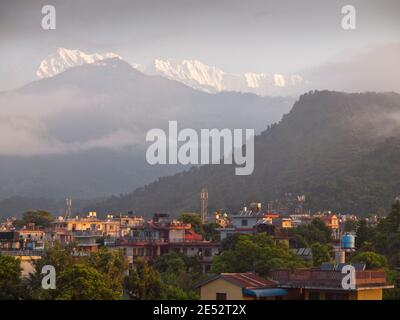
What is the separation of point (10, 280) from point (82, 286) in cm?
307

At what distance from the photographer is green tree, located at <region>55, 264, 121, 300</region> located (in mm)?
16234

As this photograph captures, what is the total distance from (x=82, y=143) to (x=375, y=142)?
82.1 metres

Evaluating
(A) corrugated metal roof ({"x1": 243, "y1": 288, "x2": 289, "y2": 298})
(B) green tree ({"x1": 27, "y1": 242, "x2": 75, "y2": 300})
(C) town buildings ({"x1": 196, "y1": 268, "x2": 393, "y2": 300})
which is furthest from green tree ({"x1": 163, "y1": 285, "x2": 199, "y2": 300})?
(A) corrugated metal roof ({"x1": 243, "y1": 288, "x2": 289, "y2": 298})

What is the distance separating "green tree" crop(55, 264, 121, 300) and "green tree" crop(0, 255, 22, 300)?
1.69 meters

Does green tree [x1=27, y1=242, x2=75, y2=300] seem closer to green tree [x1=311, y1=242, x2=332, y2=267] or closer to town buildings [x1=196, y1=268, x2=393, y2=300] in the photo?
town buildings [x1=196, y1=268, x2=393, y2=300]

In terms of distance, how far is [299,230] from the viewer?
112ft

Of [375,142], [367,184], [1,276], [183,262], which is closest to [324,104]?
[375,142]

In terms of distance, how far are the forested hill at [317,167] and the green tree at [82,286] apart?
2257 inches

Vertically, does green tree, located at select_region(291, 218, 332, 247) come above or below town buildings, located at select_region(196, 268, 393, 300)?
above

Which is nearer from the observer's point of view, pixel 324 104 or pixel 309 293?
pixel 309 293

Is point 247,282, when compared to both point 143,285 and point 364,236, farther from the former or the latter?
point 364,236

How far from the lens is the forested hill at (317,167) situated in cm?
7977

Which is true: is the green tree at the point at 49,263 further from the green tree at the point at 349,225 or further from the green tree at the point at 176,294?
the green tree at the point at 349,225
